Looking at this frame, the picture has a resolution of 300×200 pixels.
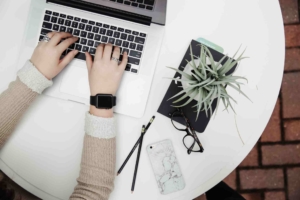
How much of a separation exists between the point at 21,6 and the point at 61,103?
0.30 m

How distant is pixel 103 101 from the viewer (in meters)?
0.86

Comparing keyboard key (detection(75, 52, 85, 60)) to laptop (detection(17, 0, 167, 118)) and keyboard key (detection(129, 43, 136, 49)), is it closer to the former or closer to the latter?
laptop (detection(17, 0, 167, 118))

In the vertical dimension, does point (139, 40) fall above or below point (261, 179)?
above

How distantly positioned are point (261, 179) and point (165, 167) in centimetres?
73

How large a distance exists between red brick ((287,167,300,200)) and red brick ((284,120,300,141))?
14cm

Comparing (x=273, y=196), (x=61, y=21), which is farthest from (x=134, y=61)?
(x=273, y=196)

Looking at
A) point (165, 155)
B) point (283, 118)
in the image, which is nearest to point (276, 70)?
point (165, 155)

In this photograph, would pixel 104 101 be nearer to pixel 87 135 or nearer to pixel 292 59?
pixel 87 135

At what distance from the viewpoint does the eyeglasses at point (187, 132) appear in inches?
35.0

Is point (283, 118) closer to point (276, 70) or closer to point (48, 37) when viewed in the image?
point (276, 70)

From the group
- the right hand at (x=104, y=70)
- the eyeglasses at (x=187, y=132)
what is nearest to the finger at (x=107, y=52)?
Answer: the right hand at (x=104, y=70)

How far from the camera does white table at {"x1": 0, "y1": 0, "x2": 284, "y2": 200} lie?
2.97 ft

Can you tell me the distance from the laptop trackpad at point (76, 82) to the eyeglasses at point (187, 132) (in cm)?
25

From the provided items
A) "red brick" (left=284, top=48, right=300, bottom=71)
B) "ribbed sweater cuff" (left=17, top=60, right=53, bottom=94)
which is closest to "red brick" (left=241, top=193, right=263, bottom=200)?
"red brick" (left=284, top=48, right=300, bottom=71)
